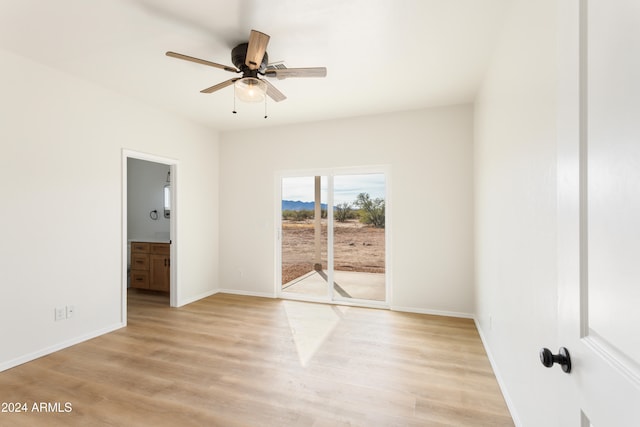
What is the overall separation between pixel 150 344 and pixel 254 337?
42.1 inches

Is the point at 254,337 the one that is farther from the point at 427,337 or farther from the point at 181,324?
the point at 427,337

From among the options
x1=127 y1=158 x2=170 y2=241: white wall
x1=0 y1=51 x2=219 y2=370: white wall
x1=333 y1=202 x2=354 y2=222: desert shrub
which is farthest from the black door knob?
x1=127 y1=158 x2=170 y2=241: white wall

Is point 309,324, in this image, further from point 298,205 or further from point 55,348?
point 55,348

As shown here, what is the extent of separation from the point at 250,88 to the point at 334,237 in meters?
2.66

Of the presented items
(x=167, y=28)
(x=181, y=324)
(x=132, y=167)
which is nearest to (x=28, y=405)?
(x=181, y=324)

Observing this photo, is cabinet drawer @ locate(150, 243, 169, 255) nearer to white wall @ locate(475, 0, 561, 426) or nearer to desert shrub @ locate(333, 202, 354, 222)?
desert shrub @ locate(333, 202, 354, 222)

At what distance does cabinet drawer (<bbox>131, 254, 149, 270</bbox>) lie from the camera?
510 centimetres

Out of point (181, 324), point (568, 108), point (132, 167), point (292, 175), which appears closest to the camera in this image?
point (568, 108)

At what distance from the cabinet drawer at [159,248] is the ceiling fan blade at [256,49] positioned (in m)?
3.62

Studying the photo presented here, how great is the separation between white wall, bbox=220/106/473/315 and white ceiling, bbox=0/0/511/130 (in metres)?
0.60

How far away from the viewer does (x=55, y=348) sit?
9.75 feet

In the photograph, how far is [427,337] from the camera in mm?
3295

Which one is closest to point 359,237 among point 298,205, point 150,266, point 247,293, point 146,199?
point 298,205

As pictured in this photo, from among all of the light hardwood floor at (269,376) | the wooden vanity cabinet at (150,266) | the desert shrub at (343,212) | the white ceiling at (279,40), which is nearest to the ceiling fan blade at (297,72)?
the white ceiling at (279,40)
